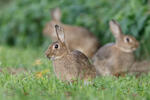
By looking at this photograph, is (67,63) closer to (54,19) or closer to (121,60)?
(121,60)

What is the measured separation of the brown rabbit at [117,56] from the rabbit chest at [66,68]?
8.02ft

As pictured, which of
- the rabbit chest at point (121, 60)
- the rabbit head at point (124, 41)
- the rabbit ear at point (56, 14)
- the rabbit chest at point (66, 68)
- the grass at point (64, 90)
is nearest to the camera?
the grass at point (64, 90)

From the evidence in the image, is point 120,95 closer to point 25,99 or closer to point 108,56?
point 25,99

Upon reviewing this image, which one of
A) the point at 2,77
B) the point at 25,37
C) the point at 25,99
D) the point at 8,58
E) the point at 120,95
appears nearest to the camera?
the point at 25,99

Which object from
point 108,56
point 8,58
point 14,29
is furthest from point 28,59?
point 14,29

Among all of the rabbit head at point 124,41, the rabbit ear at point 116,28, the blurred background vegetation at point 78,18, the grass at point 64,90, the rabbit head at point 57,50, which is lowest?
the grass at point 64,90

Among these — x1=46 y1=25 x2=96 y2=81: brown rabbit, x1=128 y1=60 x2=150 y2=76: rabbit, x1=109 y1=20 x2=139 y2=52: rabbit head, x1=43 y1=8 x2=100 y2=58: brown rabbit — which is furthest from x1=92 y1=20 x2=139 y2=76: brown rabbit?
x1=46 y1=25 x2=96 y2=81: brown rabbit

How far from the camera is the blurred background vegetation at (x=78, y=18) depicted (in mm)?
8578

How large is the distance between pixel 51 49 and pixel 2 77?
754 mm

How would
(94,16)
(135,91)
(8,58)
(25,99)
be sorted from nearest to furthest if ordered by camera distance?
(25,99)
(135,91)
(8,58)
(94,16)

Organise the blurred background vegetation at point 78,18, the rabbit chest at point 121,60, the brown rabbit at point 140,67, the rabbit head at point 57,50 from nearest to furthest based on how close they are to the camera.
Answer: the rabbit head at point 57,50, the brown rabbit at point 140,67, the rabbit chest at point 121,60, the blurred background vegetation at point 78,18

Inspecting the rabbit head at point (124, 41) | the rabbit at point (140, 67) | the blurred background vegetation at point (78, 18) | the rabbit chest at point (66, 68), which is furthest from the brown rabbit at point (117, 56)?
the rabbit chest at point (66, 68)

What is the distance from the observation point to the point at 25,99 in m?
3.77

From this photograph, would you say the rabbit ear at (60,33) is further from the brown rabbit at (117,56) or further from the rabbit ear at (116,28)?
the rabbit ear at (116,28)
